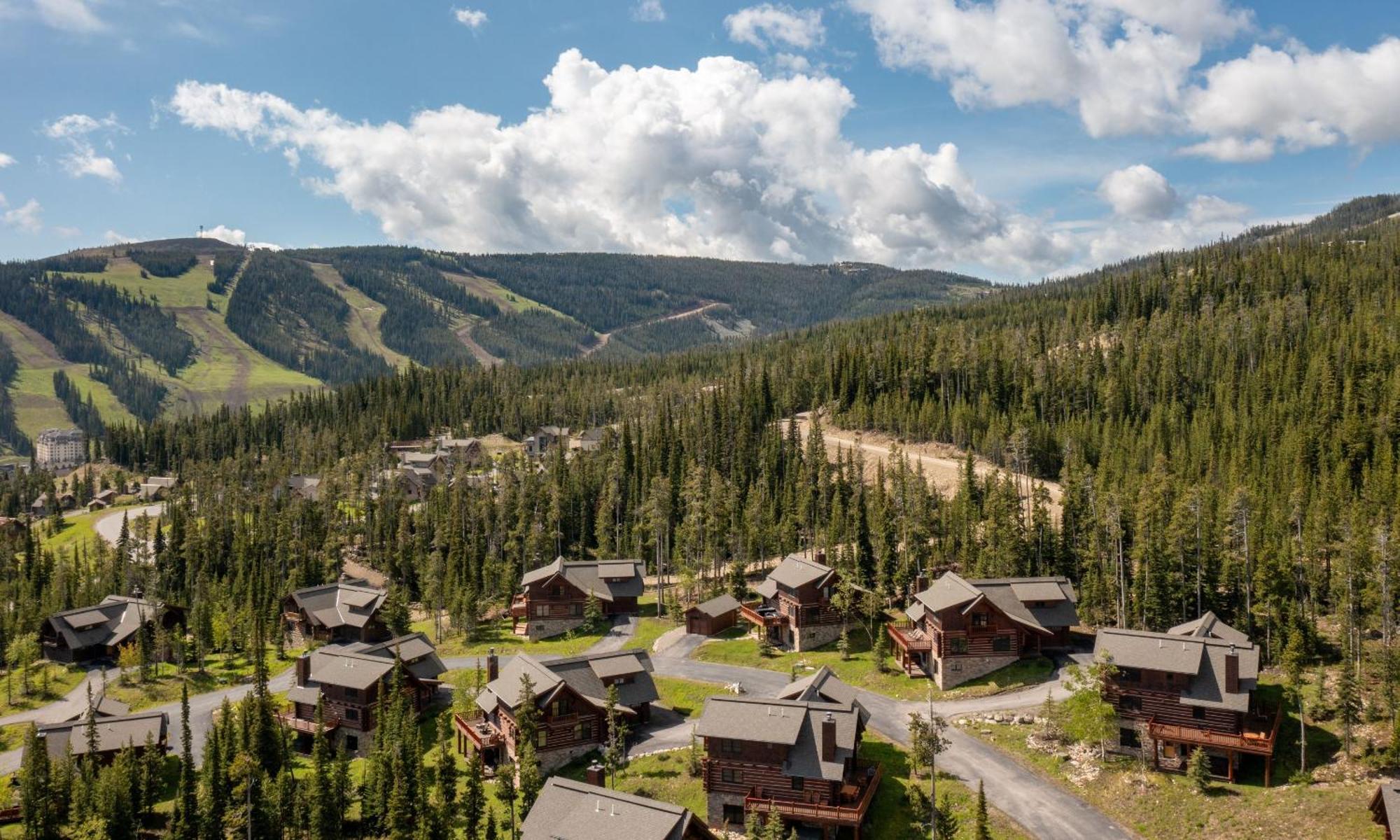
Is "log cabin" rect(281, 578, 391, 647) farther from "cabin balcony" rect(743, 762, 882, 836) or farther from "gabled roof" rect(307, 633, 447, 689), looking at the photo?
"cabin balcony" rect(743, 762, 882, 836)

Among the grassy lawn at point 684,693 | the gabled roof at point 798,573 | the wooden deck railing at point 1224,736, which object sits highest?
the gabled roof at point 798,573

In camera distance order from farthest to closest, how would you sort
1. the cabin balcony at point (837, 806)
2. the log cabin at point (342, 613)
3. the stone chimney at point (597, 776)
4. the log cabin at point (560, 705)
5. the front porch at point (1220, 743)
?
the log cabin at point (342, 613) < the log cabin at point (560, 705) < the stone chimney at point (597, 776) < the front porch at point (1220, 743) < the cabin balcony at point (837, 806)

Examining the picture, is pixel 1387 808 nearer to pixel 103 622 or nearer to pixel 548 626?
pixel 548 626

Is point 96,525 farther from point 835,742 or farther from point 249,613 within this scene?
point 835,742

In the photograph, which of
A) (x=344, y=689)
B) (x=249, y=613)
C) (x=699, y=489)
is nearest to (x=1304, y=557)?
(x=699, y=489)

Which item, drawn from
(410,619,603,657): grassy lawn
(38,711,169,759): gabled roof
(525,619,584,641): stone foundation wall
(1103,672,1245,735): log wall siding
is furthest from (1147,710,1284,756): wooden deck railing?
(38,711,169,759): gabled roof

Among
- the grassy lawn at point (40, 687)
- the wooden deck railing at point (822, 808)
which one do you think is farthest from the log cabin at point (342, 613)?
the wooden deck railing at point (822, 808)

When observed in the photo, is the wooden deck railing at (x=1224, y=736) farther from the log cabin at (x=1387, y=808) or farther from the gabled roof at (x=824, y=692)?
the gabled roof at (x=824, y=692)
